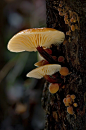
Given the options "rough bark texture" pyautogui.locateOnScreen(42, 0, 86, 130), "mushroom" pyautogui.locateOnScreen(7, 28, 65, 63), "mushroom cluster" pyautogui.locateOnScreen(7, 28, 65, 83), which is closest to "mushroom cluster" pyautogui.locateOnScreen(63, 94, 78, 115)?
"rough bark texture" pyautogui.locateOnScreen(42, 0, 86, 130)

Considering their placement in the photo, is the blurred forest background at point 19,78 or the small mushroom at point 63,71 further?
the blurred forest background at point 19,78

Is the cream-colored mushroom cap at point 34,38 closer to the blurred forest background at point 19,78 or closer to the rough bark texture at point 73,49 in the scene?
the rough bark texture at point 73,49

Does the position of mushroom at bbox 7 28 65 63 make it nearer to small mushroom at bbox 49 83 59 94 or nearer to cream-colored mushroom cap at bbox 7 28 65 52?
cream-colored mushroom cap at bbox 7 28 65 52

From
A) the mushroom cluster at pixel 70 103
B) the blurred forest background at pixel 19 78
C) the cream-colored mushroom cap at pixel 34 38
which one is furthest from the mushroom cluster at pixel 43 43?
the blurred forest background at pixel 19 78

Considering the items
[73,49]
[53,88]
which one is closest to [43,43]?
[73,49]

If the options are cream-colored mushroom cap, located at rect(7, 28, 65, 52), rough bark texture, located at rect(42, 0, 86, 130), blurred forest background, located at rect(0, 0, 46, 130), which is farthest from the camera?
blurred forest background, located at rect(0, 0, 46, 130)

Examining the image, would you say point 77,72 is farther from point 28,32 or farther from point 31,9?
point 31,9

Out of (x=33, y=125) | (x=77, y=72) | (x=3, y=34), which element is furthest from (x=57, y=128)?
(x=3, y=34)
